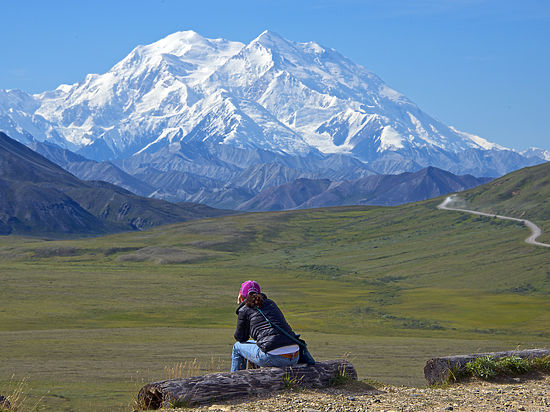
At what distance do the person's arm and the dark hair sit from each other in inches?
13.0

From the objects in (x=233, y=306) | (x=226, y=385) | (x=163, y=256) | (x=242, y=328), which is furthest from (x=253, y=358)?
(x=163, y=256)

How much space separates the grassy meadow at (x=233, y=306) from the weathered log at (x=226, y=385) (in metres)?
8.58

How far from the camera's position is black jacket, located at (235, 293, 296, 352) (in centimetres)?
1694

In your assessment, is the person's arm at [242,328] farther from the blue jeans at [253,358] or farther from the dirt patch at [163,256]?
the dirt patch at [163,256]

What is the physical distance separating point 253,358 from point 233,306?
89.2m

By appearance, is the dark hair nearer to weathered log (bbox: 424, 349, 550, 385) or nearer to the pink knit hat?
the pink knit hat

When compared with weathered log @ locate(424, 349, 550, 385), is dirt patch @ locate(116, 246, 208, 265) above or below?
above

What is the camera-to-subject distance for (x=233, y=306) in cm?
10569

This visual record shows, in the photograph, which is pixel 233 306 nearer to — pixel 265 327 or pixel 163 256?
pixel 163 256

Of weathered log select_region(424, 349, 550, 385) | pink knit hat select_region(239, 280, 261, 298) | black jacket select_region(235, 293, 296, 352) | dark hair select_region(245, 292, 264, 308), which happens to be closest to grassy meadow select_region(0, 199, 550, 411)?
weathered log select_region(424, 349, 550, 385)

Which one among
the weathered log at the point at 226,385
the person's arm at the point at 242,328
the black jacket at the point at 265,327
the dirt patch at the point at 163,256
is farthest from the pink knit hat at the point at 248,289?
the dirt patch at the point at 163,256

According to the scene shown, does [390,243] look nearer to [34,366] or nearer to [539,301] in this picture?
[539,301]

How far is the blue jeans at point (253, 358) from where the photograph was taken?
1702 centimetres

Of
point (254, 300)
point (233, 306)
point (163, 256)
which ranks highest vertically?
point (163, 256)
